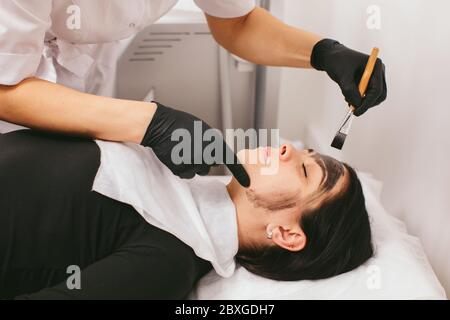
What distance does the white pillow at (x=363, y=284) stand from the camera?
3.70 ft

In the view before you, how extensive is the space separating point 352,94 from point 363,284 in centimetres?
47

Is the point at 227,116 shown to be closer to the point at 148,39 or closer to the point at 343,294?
the point at 148,39

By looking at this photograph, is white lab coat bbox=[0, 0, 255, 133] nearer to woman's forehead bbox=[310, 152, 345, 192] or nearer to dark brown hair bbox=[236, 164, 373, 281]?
woman's forehead bbox=[310, 152, 345, 192]

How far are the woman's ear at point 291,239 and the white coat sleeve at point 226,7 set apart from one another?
72cm

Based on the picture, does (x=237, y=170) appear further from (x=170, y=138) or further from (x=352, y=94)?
(x=352, y=94)

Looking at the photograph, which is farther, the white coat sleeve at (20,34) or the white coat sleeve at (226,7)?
the white coat sleeve at (226,7)

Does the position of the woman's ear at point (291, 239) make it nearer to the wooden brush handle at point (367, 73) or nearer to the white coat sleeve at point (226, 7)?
the wooden brush handle at point (367, 73)

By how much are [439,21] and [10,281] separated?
120cm

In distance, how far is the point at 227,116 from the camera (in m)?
1.91

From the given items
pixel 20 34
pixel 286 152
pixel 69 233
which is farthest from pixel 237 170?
pixel 20 34

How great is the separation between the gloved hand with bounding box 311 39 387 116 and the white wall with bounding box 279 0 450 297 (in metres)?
0.15

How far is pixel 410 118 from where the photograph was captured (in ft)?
4.62

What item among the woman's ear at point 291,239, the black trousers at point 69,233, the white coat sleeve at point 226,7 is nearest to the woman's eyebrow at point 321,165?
the woman's ear at point 291,239
